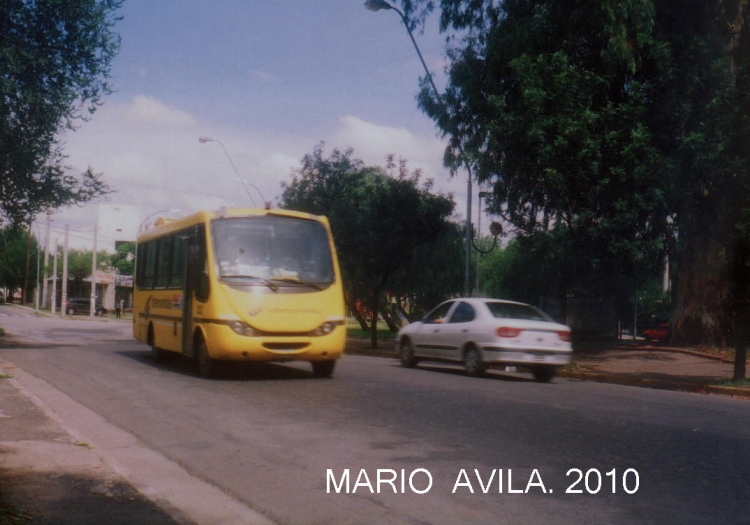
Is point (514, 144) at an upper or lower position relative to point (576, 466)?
upper

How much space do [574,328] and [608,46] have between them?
14.2m

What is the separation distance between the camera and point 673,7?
21.7 metres

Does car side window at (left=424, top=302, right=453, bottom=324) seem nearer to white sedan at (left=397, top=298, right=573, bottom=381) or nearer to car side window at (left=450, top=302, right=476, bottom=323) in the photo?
white sedan at (left=397, top=298, right=573, bottom=381)

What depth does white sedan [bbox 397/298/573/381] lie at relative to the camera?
49.2 ft

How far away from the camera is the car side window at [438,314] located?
17.1 metres

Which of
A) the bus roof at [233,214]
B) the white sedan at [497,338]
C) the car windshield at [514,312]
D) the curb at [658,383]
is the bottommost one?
the curb at [658,383]

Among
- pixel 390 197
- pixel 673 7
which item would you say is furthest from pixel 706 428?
pixel 390 197

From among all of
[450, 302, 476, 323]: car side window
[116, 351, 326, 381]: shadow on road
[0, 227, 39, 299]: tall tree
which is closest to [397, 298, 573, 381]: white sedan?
[450, 302, 476, 323]: car side window

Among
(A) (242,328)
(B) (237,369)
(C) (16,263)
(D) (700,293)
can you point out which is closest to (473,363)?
(B) (237,369)

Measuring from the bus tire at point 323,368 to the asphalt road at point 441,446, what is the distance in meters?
0.54

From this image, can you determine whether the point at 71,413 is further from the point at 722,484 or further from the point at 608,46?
the point at 608,46

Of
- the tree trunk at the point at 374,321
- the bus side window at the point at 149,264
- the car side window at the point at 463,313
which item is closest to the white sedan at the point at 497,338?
the car side window at the point at 463,313

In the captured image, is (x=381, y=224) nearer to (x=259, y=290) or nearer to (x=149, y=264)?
(x=149, y=264)

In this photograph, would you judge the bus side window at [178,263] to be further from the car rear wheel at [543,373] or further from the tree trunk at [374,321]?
the tree trunk at [374,321]
